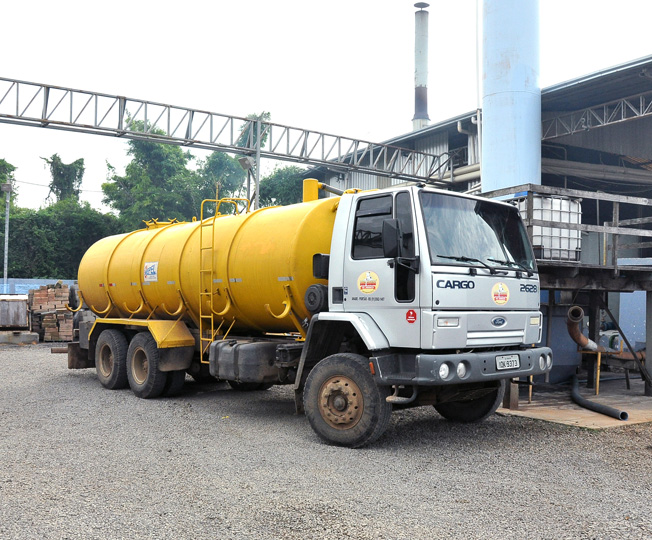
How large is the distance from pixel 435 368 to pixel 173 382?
5611 mm

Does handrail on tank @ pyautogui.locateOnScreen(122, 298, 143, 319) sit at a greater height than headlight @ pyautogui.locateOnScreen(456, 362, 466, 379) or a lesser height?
greater

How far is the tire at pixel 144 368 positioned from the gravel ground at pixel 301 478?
0.98 metres

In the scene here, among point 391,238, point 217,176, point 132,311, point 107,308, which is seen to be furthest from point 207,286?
point 217,176

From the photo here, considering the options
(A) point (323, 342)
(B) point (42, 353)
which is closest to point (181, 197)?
(B) point (42, 353)

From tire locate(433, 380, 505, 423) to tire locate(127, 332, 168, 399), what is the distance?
4.51 m

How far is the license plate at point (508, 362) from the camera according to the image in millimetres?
7266

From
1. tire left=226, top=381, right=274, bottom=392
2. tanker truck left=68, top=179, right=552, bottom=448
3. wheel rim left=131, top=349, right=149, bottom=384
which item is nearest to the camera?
tanker truck left=68, top=179, right=552, bottom=448

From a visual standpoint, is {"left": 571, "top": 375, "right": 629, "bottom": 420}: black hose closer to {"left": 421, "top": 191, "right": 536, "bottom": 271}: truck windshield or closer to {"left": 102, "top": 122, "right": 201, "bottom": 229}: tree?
{"left": 421, "top": 191, "right": 536, "bottom": 271}: truck windshield

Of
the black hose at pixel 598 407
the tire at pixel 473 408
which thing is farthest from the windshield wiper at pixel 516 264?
the black hose at pixel 598 407

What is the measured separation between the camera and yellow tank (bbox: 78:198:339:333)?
8477mm

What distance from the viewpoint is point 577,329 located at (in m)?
11.1

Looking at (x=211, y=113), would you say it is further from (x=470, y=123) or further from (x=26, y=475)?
(x=26, y=475)

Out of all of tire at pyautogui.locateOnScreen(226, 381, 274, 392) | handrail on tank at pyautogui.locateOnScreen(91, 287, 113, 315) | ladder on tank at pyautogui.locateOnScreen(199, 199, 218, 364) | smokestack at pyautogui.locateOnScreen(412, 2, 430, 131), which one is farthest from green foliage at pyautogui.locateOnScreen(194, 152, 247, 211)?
ladder on tank at pyautogui.locateOnScreen(199, 199, 218, 364)

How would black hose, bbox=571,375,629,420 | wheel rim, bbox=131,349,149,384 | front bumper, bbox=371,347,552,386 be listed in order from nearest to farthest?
front bumper, bbox=371,347,552,386, black hose, bbox=571,375,629,420, wheel rim, bbox=131,349,149,384
